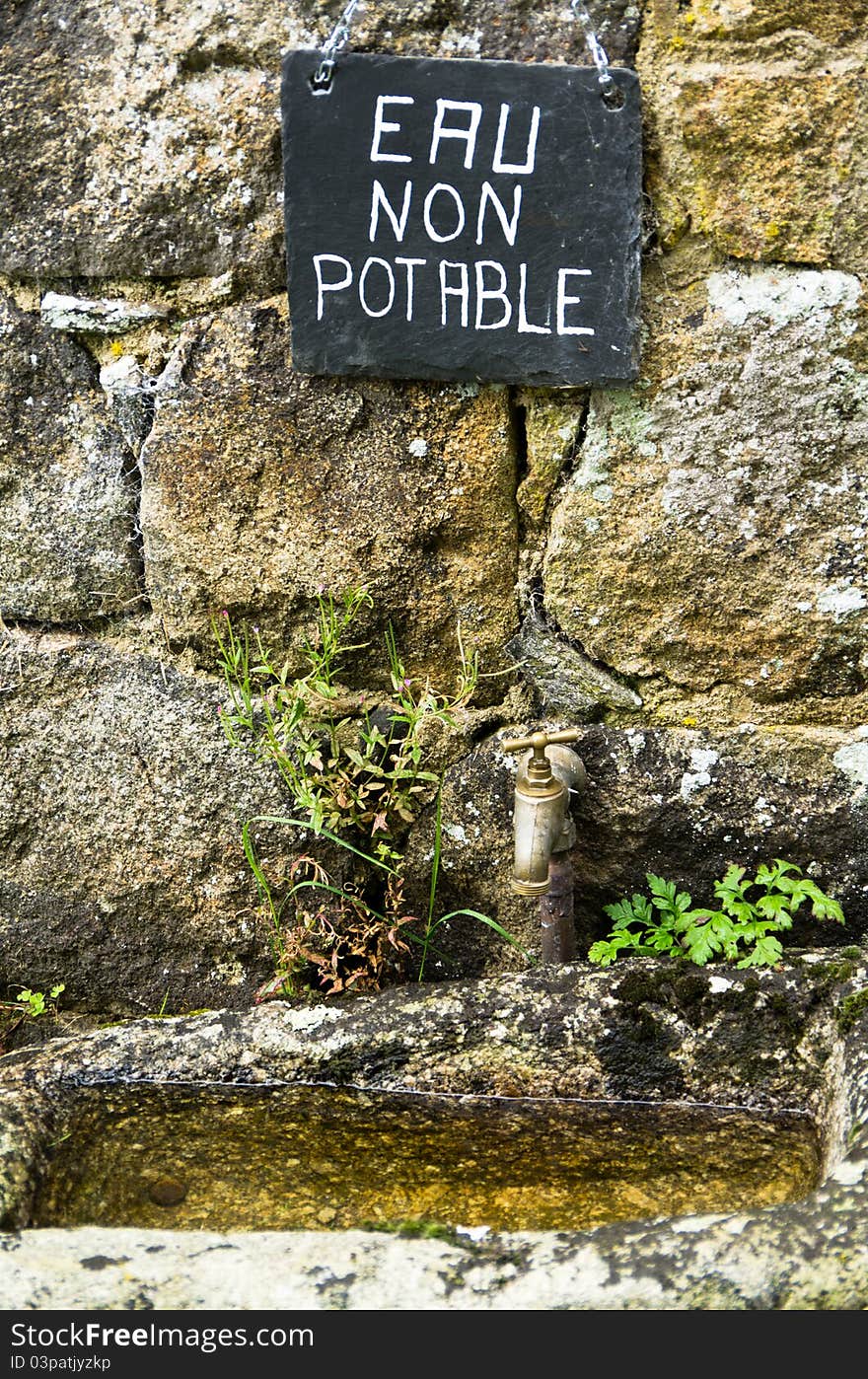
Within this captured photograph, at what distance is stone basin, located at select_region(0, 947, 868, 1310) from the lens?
1.36m

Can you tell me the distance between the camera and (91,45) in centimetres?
181

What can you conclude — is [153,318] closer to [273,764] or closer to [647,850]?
[273,764]

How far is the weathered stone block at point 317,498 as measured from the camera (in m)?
1.92

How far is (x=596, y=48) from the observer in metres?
1.71

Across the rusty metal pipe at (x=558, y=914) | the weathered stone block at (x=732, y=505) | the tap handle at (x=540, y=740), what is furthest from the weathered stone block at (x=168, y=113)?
the rusty metal pipe at (x=558, y=914)

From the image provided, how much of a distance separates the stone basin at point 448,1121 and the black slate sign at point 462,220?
94cm

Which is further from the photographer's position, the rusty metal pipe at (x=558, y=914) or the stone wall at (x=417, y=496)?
the rusty metal pipe at (x=558, y=914)

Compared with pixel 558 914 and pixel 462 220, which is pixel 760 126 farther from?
pixel 558 914

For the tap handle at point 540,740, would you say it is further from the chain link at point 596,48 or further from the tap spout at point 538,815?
the chain link at point 596,48

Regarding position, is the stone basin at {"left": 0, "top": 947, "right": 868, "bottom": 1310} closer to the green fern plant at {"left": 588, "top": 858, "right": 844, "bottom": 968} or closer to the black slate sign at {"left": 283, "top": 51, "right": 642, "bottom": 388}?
the green fern plant at {"left": 588, "top": 858, "right": 844, "bottom": 968}

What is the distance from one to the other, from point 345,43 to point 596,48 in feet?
1.16

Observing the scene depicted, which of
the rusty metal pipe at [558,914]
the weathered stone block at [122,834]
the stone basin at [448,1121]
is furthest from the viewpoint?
the weathered stone block at [122,834]

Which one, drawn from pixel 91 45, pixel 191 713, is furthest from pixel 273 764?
pixel 91 45

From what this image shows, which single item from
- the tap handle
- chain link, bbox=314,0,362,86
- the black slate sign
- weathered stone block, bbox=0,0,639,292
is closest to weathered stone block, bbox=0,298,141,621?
weathered stone block, bbox=0,0,639,292
